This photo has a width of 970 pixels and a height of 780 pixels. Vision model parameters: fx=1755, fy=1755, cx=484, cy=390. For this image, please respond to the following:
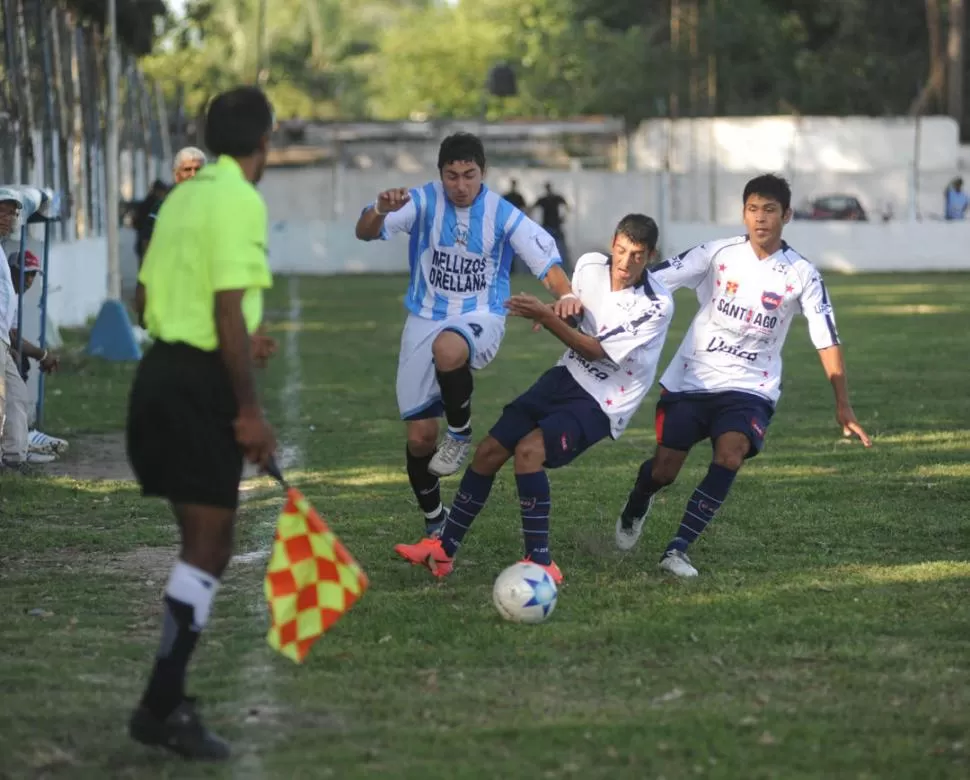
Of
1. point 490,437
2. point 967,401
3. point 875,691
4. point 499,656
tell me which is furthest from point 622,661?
point 967,401

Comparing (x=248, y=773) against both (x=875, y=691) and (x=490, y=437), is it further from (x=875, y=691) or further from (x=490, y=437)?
(x=490, y=437)

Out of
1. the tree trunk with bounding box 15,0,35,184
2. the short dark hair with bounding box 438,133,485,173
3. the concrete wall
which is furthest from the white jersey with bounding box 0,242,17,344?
the concrete wall

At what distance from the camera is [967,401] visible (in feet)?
49.0

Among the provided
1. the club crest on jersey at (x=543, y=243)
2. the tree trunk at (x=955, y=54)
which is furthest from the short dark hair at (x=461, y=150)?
the tree trunk at (x=955, y=54)

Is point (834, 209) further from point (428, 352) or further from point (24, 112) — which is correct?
point (428, 352)

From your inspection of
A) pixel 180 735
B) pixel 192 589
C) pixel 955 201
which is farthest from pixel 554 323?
pixel 955 201

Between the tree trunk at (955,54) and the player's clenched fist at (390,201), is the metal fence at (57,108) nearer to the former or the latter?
the player's clenched fist at (390,201)

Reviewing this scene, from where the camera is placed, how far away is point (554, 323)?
24.5 ft

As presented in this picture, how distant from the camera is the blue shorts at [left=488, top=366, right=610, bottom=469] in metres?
→ 7.64

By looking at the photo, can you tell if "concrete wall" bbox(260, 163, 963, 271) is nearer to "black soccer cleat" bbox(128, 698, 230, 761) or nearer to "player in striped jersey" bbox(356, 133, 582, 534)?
"player in striped jersey" bbox(356, 133, 582, 534)

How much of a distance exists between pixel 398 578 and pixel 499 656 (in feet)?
5.01

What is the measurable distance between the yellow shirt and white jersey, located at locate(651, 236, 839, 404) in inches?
123

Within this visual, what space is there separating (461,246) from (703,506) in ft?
5.39

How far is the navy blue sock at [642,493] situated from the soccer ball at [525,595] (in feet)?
4.26
